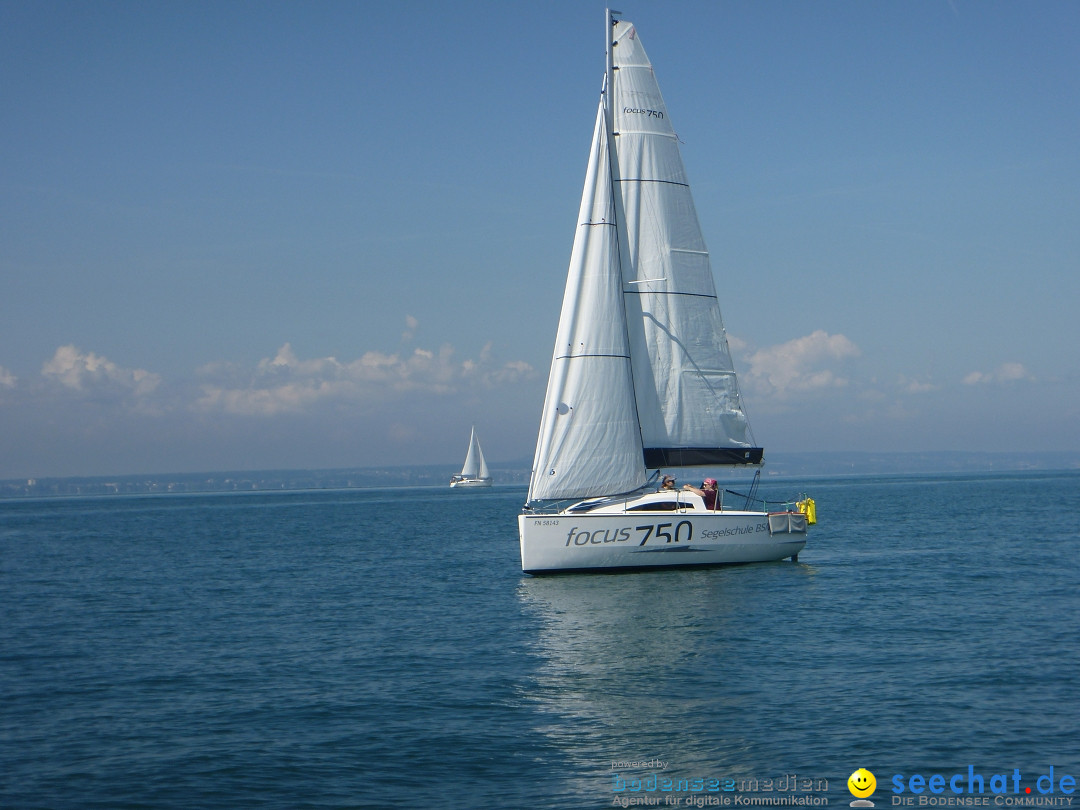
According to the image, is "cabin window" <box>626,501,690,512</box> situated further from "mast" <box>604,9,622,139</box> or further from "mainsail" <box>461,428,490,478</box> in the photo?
"mainsail" <box>461,428,490,478</box>

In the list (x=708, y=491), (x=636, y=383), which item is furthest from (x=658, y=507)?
(x=636, y=383)

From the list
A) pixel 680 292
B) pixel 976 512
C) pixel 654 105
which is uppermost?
pixel 654 105

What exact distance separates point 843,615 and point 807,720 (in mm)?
9941

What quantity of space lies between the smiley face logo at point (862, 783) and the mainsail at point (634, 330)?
1820cm

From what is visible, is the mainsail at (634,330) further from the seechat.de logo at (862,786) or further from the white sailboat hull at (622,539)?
the seechat.de logo at (862,786)

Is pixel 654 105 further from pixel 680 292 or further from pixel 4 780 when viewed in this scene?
pixel 4 780

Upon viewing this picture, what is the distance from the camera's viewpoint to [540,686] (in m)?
17.4

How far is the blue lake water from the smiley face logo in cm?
11

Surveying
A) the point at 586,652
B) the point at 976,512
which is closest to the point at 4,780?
the point at 586,652

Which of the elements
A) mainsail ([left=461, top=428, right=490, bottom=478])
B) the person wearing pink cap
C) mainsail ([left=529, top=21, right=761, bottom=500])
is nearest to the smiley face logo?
the person wearing pink cap

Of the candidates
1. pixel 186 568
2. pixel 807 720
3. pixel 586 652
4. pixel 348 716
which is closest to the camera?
pixel 807 720

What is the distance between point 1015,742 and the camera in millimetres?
13383

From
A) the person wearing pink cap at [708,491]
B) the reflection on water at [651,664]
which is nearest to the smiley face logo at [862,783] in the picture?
the reflection on water at [651,664]

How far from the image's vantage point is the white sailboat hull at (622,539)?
29.0 meters
